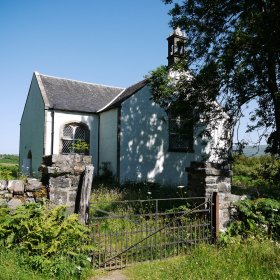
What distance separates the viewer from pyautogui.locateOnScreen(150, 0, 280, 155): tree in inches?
391

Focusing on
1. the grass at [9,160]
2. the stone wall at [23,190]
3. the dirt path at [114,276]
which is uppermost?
the stone wall at [23,190]

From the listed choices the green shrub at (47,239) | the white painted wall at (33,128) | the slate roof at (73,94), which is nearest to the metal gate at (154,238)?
the green shrub at (47,239)

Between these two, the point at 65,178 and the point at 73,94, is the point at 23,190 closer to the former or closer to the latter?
the point at 65,178

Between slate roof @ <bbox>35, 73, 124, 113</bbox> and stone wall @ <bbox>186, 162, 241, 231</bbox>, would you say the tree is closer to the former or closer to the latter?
stone wall @ <bbox>186, 162, 241, 231</bbox>

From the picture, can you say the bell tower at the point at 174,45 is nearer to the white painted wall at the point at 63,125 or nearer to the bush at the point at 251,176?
the white painted wall at the point at 63,125

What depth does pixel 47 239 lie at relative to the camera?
5.07m

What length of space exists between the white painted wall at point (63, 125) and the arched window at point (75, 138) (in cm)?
28

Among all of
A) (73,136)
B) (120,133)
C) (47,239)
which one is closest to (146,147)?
(120,133)

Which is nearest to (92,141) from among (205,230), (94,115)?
(94,115)

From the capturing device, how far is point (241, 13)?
12125 millimetres

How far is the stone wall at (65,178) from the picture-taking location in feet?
19.3

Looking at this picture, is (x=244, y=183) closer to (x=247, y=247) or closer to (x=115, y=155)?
(x=115, y=155)

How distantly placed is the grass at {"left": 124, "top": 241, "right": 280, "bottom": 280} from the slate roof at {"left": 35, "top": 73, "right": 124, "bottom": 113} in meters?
13.9

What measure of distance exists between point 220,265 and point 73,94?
55.2 ft
